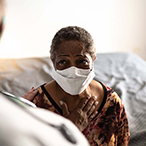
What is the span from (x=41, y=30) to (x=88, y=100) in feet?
6.61

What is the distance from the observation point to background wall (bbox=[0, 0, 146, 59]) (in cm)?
268

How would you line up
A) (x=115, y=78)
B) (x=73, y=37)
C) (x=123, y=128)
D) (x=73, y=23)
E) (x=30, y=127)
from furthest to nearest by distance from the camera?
(x=73, y=23) → (x=115, y=78) → (x=123, y=128) → (x=73, y=37) → (x=30, y=127)

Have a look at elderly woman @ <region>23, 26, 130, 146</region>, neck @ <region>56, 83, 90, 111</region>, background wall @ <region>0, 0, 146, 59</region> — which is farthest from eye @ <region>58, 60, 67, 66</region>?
background wall @ <region>0, 0, 146, 59</region>

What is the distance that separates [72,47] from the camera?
2.81 ft

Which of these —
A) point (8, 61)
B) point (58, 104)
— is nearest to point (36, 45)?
point (8, 61)

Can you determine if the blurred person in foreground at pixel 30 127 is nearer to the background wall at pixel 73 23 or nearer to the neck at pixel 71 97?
the neck at pixel 71 97

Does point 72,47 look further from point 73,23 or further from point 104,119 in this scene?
point 73,23

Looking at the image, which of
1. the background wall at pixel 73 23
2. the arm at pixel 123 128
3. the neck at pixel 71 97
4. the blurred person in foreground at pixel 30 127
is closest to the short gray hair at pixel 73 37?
the neck at pixel 71 97

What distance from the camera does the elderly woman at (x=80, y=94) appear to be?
0.86 m

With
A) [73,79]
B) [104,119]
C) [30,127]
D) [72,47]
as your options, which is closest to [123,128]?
[104,119]

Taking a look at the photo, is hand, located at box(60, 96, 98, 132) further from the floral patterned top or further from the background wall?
the background wall

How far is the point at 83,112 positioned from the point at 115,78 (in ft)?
3.82

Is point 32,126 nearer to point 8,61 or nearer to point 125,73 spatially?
point 125,73

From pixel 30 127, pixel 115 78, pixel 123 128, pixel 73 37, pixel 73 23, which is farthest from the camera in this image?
pixel 73 23
